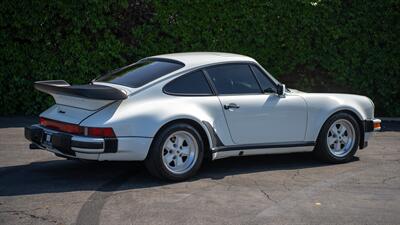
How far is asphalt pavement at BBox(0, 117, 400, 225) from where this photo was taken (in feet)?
20.6

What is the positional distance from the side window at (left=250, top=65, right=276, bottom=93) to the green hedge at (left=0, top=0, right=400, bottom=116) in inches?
166

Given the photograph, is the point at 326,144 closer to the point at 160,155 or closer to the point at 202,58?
the point at 202,58

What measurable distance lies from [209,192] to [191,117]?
0.88 meters

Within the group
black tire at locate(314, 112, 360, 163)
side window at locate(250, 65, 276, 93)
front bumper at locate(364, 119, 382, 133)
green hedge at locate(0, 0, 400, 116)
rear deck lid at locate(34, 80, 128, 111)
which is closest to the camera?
rear deck lid at locate(34, 80, 128, 111)

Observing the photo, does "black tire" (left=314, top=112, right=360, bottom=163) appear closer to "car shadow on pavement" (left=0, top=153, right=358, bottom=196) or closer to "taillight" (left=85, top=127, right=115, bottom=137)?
"car shadow on pavement" (left=0, top=153, right=358, bottom=196)

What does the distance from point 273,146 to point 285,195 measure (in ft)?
4.03

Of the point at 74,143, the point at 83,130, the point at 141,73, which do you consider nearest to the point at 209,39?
the point at 141,73

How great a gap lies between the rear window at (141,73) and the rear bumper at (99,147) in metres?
0.77

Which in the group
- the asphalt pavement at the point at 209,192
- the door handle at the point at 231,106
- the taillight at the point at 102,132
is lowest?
the asphalt pavement at the point at 209,192

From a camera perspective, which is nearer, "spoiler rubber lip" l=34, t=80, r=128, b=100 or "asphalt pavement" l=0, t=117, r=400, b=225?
"asphalt pavement" l=0, t=117, r=400, b=225

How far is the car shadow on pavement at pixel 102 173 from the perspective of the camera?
286 inches

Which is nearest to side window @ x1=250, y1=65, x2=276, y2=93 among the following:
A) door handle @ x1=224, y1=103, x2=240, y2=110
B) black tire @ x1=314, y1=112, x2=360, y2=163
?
door handle @ x1=224, y1=103, x2=240, y2=110

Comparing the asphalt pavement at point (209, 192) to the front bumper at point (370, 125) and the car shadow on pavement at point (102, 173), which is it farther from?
the front bumper at point (370, 125)

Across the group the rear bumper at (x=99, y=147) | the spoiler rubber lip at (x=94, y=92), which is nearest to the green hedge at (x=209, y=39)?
the spoiler rubber lip at (x=94, y=92)
